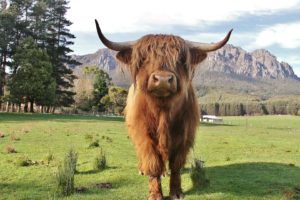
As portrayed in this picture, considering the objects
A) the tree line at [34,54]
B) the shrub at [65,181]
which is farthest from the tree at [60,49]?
the shrub at [65,181]

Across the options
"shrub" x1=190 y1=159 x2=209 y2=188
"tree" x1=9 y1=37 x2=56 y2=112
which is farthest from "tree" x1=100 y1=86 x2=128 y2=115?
"shrub" x1=190 y1=159 x2=209 y2=188

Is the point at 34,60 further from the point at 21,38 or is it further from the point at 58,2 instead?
the point at 58,2

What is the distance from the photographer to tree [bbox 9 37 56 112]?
4891cm

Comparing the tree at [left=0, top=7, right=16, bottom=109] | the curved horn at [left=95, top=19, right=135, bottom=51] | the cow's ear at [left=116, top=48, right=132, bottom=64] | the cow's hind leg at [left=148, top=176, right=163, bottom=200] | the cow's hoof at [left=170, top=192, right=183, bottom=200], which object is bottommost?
the cow's hoof at [left=170, top=192, right=183, bottom=200]

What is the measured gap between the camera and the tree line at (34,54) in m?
49.3

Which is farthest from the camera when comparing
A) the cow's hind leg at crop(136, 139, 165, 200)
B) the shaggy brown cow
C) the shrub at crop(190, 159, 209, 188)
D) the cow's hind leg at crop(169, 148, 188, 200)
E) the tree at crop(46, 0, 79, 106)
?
the tree at crop(46, 0, 79, 106)

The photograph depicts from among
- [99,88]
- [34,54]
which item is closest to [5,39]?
[34,54]

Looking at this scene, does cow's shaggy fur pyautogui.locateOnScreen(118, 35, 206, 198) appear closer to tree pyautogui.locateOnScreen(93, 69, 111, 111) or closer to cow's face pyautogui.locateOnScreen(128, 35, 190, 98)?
cow's face pyautogui.locateOnScreen(128, 35, 190, 98)

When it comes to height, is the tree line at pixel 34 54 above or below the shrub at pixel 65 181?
above

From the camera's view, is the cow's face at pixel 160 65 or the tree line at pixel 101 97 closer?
the cow's face at pixel 160 65

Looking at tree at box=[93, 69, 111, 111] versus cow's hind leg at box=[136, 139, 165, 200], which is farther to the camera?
tree at box=[93, 69, 111, 111]

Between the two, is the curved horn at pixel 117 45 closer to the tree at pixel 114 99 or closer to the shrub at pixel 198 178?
the shrub at pixel 198 178

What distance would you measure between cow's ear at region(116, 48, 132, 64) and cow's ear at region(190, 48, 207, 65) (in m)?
1.06

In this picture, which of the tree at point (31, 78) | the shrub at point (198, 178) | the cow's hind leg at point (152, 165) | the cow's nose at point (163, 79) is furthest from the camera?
the tree at point (31, 78)
